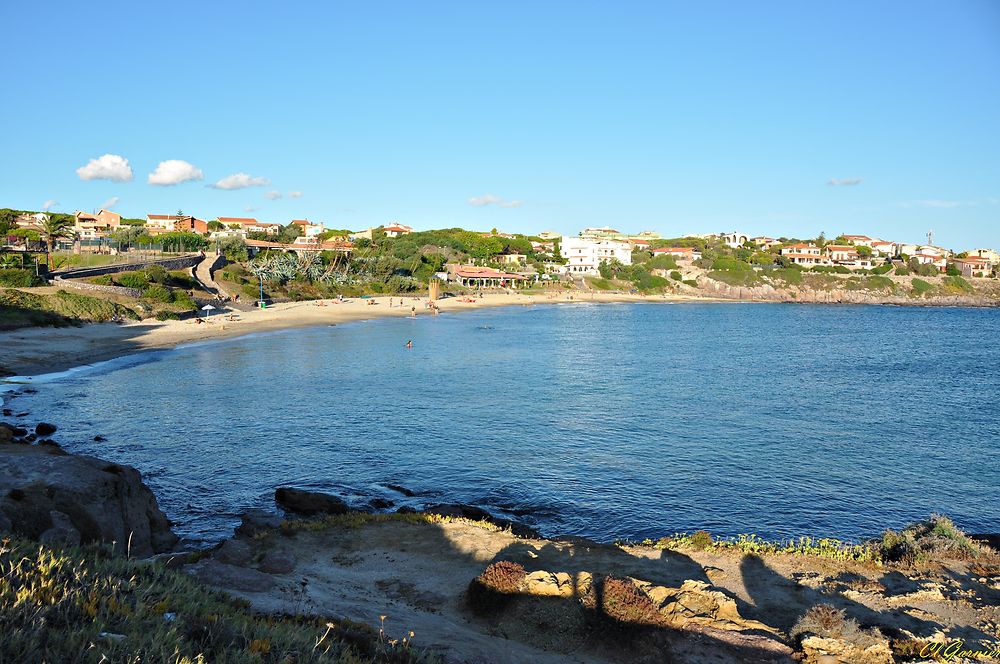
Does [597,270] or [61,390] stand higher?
[597,270]

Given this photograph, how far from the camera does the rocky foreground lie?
34.1 ft

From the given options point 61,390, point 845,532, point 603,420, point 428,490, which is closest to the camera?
point 845,532

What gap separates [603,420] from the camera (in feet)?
107

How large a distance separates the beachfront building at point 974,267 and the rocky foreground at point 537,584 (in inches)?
7073

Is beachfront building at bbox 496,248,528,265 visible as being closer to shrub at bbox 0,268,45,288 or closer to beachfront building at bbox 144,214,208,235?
beachfront building at bbox 144,214,208,235

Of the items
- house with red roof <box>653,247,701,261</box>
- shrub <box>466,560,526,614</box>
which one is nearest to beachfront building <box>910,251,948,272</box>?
house with red roof <box>653,247,701,261</box>

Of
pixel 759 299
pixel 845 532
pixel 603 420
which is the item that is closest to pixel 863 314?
pixel 759 299

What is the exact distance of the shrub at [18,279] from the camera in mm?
59031

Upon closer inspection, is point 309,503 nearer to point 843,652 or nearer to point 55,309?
point 843,652

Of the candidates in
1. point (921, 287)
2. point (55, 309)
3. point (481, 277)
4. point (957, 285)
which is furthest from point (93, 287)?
point (957, 285)

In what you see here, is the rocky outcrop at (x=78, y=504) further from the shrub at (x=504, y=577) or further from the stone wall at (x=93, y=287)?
the stone wall at (x=93, y=287)

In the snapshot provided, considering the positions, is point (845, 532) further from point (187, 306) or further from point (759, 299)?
point (759, 299)

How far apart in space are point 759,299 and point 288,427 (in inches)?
5359

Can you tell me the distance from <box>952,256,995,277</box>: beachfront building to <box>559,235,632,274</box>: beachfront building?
80.5 meters
